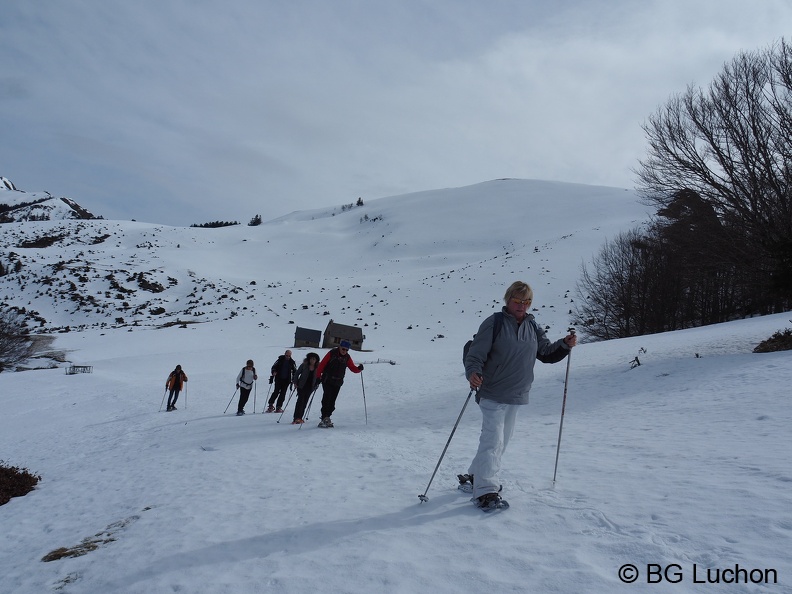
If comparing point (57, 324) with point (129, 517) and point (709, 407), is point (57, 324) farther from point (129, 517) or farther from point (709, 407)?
point (709, 407)

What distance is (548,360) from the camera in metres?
5.54

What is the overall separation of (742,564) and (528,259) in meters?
55.6

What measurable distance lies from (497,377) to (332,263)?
244 ft

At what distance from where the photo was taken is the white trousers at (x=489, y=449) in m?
5.10

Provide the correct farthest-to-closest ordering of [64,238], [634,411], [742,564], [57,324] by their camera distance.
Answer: [64,238] < [57,324] < [634,411] < [742,564]

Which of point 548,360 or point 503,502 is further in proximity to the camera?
point 548,360

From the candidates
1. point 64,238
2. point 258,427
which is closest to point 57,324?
point 64,238

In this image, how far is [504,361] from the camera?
514 cm

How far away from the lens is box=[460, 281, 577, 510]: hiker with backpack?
5105 millimetres

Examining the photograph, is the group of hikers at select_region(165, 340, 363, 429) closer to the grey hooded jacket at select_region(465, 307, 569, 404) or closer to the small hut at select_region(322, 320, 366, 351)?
the grey hooded jacket at select_region(465, 307, 569, 404)

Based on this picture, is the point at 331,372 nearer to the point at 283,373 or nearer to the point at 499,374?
the point at 283,373

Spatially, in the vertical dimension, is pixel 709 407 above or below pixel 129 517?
above

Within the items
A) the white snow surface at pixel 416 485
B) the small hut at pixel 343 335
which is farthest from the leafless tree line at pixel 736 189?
the small hut at pixel 343 335

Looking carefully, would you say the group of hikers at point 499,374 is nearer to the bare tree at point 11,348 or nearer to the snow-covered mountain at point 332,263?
the snow-covered mountain at point 332,263
